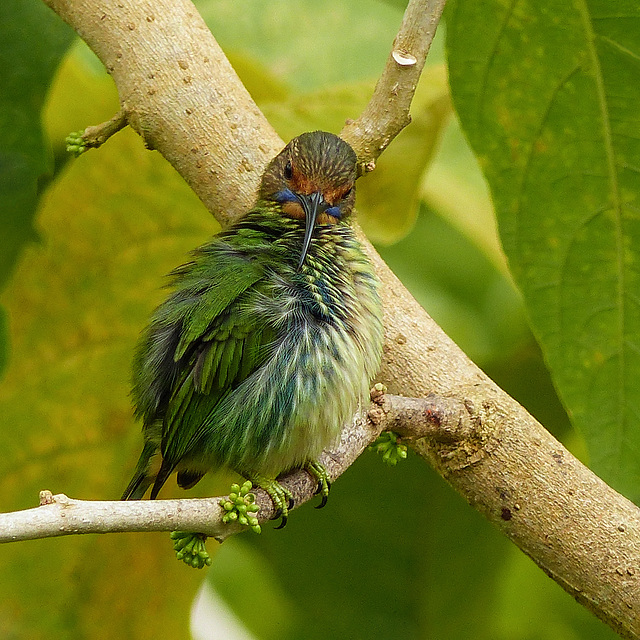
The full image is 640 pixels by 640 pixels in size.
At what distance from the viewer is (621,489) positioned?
7.33ft

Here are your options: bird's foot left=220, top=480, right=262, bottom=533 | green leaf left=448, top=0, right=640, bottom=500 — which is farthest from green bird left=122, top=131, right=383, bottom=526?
green leaf left=448, top=0, right=640, bottom=500

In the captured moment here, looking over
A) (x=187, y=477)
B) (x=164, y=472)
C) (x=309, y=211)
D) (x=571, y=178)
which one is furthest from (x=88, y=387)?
(x=571, y=178)

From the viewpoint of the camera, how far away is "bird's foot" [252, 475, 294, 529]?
190 centimetres

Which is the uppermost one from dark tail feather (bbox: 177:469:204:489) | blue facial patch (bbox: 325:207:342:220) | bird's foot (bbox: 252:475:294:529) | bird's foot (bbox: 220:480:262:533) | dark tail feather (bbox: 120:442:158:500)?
blue facial patch (bbox: 325:207:342:220)

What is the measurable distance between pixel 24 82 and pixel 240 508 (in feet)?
4.98

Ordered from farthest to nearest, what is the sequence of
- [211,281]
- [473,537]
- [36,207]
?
[473,537] → [36,207] → [211,281]

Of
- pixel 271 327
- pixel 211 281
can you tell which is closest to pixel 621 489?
pixel 271 327

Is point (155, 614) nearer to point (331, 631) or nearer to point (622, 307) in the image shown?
point (331, 631)

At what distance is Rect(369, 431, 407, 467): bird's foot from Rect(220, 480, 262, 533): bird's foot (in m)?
0.44

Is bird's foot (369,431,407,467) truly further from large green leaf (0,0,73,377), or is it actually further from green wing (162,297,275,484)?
large green leaf (0,0,73,377)

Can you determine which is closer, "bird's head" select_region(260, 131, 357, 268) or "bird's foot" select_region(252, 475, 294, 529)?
"bird's foot" select_region(252, 475, 294, 529)

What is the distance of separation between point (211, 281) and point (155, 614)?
1.20 metres

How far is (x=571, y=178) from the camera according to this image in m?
2.30

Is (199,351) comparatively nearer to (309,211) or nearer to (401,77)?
(309,211)
